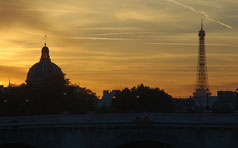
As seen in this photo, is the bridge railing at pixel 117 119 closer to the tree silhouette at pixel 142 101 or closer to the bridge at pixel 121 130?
the bridge at pixel 121 130

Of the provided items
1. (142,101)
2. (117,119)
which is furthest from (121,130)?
(142,101)

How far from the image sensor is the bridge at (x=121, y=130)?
83.1 meters

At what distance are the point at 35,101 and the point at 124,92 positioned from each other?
37.8 meters

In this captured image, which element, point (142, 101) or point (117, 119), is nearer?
point (117, 119)

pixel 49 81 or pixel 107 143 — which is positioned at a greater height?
pixel 49 81

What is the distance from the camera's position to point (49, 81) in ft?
614

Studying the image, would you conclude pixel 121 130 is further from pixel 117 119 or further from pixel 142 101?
pixel 142 101

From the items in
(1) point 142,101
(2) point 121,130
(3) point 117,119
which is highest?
(1) point 142,101

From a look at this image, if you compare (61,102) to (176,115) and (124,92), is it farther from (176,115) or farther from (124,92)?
(176,115)

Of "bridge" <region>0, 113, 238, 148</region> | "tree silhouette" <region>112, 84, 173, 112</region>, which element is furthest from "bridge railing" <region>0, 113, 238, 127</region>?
"tree silhouette" <region>112, 84, 173, 112</region>

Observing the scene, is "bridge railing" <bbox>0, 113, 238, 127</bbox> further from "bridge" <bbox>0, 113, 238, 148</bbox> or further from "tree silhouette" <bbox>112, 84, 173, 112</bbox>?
"tree silhouette" <bbox>112, 84, 173, 112</bbox>

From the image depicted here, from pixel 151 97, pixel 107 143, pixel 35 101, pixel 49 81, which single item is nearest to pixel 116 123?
pixel 107 143

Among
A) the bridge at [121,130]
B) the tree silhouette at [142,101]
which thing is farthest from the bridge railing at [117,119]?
the tree silhouette at [142,101]

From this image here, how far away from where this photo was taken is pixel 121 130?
85938 mm
